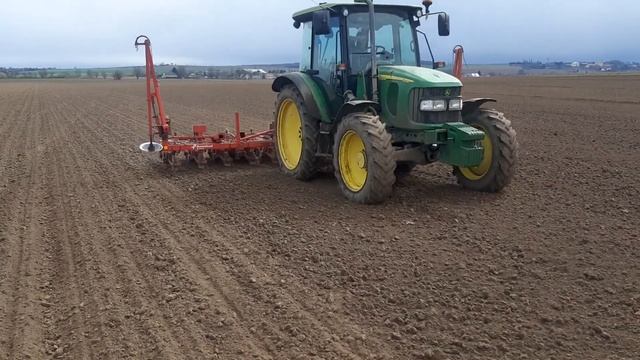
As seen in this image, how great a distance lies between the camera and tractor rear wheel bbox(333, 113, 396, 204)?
21.5 ft

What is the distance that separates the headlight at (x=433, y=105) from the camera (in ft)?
22.9

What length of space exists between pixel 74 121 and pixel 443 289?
15872 mm

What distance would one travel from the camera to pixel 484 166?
7473 millimetres

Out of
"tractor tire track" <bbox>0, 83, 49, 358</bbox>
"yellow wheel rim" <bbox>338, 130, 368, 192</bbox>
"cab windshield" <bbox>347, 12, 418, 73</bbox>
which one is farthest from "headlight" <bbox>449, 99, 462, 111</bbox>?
"tractor tire track" <bbox>0, 83, 49, 358</bbox>

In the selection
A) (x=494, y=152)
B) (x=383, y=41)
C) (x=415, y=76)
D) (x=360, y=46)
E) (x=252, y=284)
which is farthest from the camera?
(x=383, y=41)

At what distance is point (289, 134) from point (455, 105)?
2748mm

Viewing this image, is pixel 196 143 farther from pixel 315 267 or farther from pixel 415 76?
pixel 315 267

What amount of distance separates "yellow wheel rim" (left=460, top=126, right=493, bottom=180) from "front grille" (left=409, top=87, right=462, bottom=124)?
515 mm

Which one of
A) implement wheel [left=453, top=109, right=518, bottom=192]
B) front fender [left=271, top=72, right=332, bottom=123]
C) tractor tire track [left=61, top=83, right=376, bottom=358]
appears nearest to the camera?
tractor tire track [left=61, top=83, right=376, bottom=358]

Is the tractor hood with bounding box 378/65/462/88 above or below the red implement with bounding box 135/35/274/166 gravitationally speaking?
above

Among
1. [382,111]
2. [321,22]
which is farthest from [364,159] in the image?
[321,22]

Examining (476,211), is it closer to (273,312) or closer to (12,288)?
(273,312)

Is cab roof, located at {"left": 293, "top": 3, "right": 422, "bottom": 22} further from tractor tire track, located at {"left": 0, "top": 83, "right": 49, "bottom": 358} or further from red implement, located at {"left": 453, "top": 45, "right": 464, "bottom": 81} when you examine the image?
tractor tire track, located at {"left": 0, "top": 83, "right": 49, "bottom": 358}

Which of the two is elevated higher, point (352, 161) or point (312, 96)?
point (312, 96)
